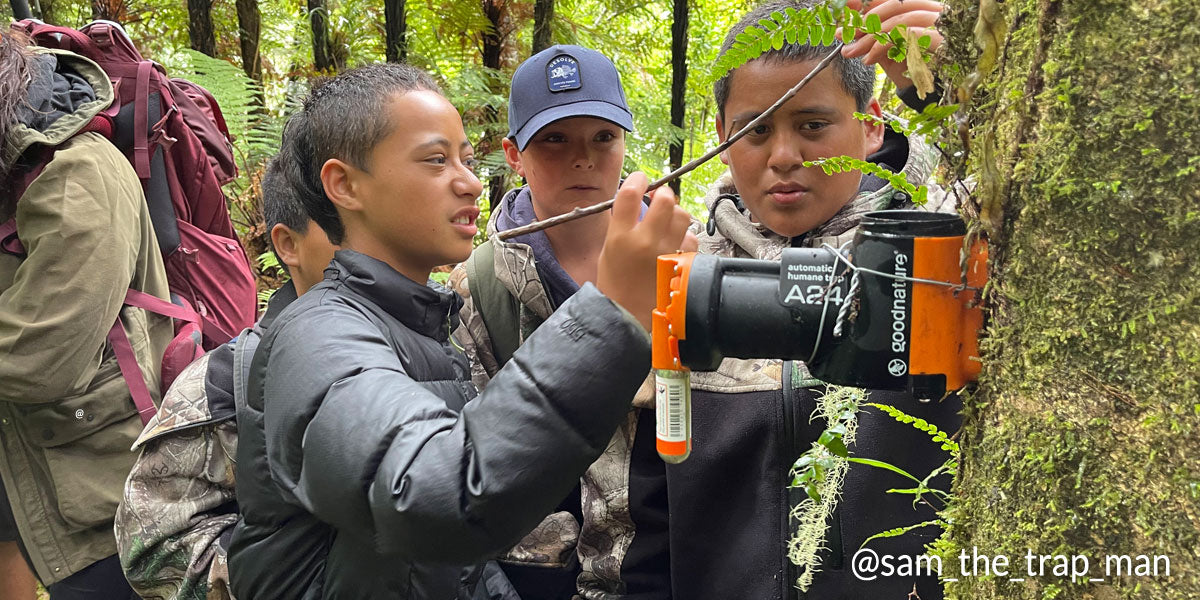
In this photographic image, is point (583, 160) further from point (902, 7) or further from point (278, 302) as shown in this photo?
point (902, 7)

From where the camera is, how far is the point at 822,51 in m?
2.45

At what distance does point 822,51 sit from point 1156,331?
1.56m

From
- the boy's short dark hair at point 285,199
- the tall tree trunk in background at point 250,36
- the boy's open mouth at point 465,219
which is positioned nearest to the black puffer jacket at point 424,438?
the boy's open mouth at point 465,219

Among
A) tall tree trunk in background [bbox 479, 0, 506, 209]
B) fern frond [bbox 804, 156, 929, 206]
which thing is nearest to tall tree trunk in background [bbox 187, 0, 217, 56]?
tall tree trunk in background [bbox 479, 0, 506, 209]

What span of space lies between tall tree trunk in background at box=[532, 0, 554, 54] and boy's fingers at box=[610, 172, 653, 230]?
4.61 meters

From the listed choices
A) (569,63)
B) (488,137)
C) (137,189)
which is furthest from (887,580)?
(488,137)

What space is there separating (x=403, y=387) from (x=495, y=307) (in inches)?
51.0

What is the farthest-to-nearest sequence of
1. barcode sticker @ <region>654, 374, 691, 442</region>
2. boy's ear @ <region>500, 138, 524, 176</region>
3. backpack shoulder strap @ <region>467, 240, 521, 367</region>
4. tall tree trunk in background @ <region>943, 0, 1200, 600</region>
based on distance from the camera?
boy's ear @ <region>500, 138, 524, 176</region>, backpack shoulder strap @ <region>467, 240, 521, 367</region>, barcode sticker @ <region>654, 374, 691, 442</region>, tall tree trunk in background @ <region>943, 0, 1200, 600</region>

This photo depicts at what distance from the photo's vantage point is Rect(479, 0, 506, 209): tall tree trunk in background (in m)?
6.65

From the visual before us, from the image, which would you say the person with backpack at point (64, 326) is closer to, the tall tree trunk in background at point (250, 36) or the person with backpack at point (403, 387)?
the person with backpack at point (403, 387)

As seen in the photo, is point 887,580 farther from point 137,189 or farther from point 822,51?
point 137,189

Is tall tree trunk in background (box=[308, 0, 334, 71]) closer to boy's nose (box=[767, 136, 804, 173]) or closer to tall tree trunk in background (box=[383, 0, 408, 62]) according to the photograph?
tall tree trunk in background (box=[383, 0, 408, 62])

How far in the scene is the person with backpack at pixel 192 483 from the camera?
237 cm

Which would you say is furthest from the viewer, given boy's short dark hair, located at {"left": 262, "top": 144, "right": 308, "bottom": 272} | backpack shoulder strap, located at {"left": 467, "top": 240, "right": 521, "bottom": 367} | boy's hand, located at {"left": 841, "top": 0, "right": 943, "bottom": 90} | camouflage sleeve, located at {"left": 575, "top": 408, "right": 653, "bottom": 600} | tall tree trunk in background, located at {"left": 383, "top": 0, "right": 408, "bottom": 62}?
tall tree trunk in background, located at {"left": 383, "top": 0, "right": 408, "bottom": 62}
